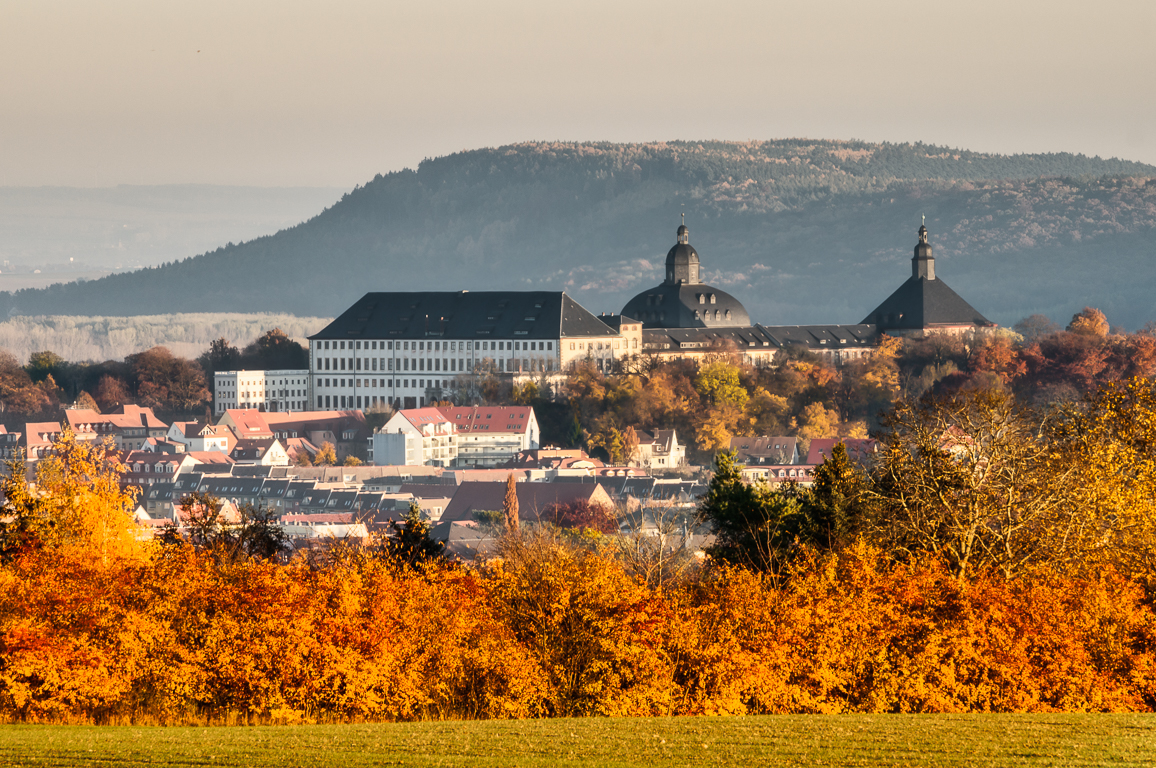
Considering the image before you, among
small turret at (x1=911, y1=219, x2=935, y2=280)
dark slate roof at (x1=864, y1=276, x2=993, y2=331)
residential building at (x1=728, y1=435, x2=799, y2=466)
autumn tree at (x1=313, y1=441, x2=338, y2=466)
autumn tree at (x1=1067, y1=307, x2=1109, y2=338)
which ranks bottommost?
autumn tree at (x1=313, y1=441, x2=338, y2=466)

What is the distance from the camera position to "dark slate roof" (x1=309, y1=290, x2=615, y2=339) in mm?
165625

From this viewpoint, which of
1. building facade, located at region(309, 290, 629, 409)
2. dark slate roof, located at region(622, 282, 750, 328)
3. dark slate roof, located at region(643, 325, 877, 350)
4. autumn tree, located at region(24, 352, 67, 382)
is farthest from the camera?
dark slate roof, located at region(622, 282, 750, 328)

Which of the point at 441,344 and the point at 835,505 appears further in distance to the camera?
the point at 441,344

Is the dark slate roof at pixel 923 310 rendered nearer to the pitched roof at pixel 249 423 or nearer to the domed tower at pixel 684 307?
the domed tower at pixel 684 307

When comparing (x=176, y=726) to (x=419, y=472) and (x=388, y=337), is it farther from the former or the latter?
(x=388, y=337)

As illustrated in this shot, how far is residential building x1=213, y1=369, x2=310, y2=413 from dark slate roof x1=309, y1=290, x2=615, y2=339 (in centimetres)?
484

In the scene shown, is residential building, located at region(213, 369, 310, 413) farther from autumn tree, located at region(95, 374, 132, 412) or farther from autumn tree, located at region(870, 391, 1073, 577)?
autumn tree, located at region(870, 391, 1073, 577)

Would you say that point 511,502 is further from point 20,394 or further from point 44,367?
point 44,367

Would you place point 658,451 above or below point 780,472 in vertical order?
above

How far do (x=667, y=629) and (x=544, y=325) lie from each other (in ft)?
442

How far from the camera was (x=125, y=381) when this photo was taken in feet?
556

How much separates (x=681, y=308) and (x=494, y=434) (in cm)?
4441

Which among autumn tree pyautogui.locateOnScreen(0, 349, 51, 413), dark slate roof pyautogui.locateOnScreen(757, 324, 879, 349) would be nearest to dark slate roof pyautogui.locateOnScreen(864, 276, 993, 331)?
dark slate roof pyautogui.locateOnScreen(757, 324, 879, 349)

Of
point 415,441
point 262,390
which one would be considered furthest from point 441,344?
point 415,441
